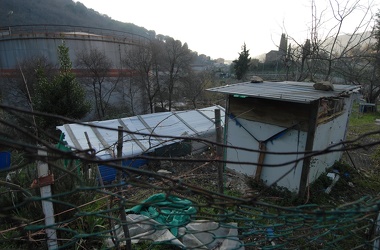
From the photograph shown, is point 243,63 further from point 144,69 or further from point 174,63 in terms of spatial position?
point 144,69

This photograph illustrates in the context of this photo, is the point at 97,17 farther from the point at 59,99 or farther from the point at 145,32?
the point at 59,99

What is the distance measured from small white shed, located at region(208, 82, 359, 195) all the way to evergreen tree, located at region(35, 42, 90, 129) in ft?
34.1

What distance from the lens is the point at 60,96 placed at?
1220 cm

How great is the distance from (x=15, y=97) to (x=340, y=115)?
20413mm

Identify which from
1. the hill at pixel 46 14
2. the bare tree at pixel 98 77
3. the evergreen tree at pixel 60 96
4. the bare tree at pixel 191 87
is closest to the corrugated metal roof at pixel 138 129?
the evergreen tree at pixel 60 96

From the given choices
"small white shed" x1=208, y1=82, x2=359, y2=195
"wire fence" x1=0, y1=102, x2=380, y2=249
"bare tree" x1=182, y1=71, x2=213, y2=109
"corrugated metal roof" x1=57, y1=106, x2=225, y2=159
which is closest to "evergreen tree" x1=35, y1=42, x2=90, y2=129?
"corrugated metal roof" x1=57, y1=106, x2=225, y2=159

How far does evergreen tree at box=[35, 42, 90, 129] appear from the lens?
39.2 feet

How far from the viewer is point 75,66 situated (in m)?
18.2

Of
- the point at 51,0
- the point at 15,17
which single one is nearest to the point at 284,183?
the point at 15,17

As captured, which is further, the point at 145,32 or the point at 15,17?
the point at 145,32

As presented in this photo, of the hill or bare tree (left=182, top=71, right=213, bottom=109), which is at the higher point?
the hill

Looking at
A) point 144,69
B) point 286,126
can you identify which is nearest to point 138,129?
point 286,126

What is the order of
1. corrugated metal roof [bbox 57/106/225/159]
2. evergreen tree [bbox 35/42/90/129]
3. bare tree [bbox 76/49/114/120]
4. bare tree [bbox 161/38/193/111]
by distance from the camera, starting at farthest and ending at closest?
bare tree [bbox 161/38/193/111] → bare tree [bbox 76/49/114/120] → evergreen tree [bbox 35/42/90/129] → corrugated metal roof [bbox 57/106/225/159]

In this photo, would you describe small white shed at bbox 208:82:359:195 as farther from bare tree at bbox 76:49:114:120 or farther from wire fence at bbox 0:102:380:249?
bare tree at bbox 76:49:114:120
